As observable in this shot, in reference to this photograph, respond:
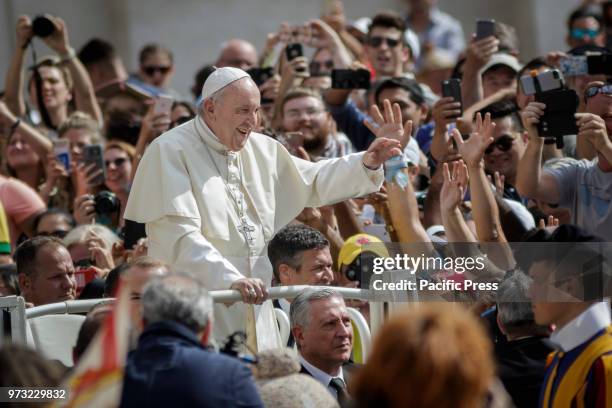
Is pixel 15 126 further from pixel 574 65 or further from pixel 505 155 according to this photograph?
pixel 574 65

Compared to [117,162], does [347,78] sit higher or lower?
higher

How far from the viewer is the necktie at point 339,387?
6.29 m

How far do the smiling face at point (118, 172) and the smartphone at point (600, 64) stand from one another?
3188 mm

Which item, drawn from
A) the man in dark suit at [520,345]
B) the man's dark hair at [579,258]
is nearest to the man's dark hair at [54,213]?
the man in dark suit at [520,345]

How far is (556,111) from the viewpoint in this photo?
25.6 ft

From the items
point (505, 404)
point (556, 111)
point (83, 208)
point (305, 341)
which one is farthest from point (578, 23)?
point (505, 404)

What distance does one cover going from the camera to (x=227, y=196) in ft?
23.4

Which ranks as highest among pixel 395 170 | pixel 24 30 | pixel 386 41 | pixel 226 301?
pixel 24 30

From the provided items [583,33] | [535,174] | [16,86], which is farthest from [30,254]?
[583,33]

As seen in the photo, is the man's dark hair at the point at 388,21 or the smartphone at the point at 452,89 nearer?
the smartphone at the point at 452,89

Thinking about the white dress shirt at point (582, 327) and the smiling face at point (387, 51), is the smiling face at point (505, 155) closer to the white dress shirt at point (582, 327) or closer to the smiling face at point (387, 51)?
the smiling face at point (387, 51)

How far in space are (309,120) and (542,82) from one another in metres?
1.86

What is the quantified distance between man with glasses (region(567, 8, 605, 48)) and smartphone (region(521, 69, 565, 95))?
10.4 feet

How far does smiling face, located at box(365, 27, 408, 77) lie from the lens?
416 inches
